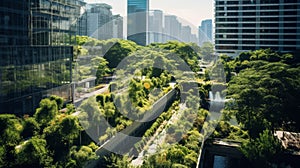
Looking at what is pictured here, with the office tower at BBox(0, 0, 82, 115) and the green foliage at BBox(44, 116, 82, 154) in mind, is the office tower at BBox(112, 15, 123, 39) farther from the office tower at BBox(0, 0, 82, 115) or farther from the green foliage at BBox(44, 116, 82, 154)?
the green foliage at BBox(44, 116, 82, 154)

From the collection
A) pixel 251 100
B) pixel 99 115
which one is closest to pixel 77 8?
pixel 99 115

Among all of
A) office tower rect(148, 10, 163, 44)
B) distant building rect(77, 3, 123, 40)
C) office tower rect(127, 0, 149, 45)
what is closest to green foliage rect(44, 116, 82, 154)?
office tower rect(148, 10, 163, 44)

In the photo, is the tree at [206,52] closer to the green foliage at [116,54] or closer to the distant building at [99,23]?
the green foliage at [116,54]

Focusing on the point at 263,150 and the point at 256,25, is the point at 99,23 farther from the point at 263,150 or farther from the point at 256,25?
the point at 263,150

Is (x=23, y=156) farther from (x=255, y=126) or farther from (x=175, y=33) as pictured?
(x=175, y=33)

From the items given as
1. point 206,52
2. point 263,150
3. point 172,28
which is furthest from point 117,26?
point 263,150

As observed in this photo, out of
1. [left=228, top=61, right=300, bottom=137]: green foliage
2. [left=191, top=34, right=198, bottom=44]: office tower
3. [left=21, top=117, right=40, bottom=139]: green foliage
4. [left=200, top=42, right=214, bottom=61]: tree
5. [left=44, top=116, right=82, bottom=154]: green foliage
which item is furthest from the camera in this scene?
[left=200, top=42, right=214, bottom=61]: tree
